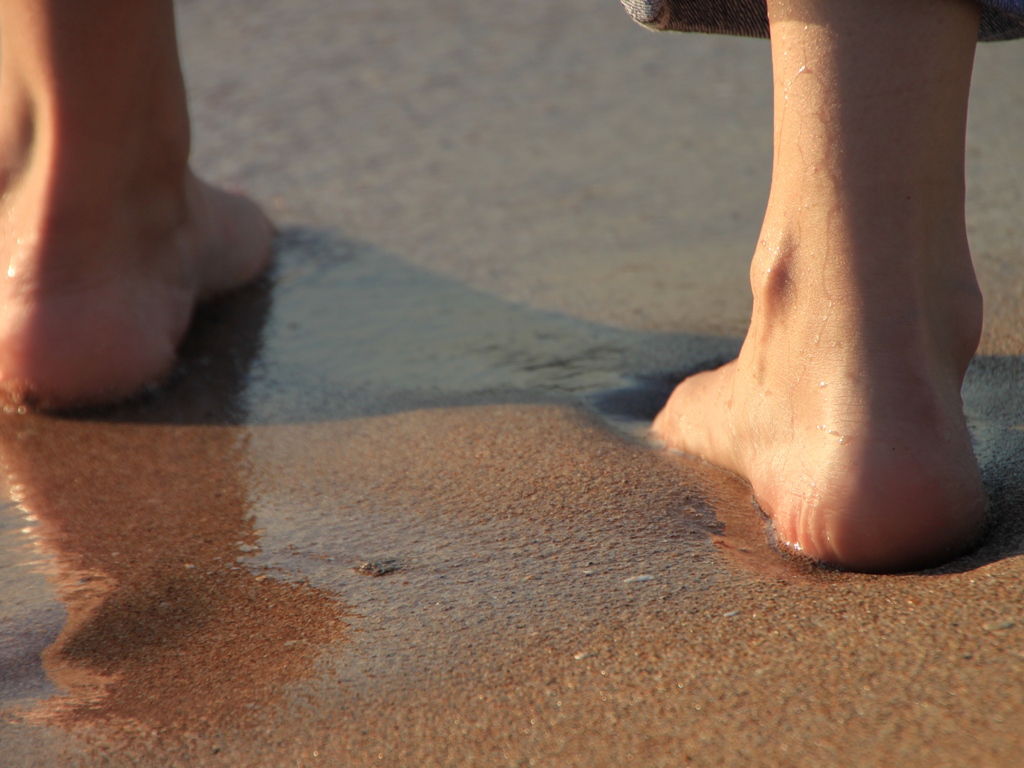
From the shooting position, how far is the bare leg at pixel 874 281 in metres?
1.17

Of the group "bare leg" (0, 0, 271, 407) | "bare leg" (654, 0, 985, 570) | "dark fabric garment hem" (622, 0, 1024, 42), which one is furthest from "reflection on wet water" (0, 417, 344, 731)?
"dark fabric garment hem" (622, 0, 1024, 42)

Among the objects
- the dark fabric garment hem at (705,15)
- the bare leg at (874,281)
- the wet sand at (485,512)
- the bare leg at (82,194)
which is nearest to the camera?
the wet sand at (485,512)

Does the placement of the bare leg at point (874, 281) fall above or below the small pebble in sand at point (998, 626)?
above

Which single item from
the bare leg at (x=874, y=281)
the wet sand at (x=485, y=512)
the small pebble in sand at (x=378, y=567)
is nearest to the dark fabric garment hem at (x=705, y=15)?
the bare leg at (x=874, y=281)

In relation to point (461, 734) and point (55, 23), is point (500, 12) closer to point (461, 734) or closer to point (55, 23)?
point (55, 23)

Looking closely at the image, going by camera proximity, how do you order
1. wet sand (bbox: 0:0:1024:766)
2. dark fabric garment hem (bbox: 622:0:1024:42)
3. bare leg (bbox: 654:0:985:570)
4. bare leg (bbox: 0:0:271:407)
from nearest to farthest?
1. wet sand (bbox: 0:0:1024:766)
2. bare leg (bbox: 654:0:985:570)
3. dark fabric garment hem (bbox: 622:0:1024:42)
4. bare leg (bbox: 0:0:271:407)

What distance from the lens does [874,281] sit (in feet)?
3.96

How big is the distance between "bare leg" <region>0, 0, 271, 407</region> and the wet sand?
0.10 m

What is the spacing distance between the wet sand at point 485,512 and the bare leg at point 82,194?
10cm

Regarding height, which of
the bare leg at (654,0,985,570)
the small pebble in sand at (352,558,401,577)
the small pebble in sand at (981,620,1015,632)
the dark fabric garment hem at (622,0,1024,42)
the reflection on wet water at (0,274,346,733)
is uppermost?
the dark fabric garment hem at (622,0,1024,42)

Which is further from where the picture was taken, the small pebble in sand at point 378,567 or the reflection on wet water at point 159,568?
the small pebble in sand at point 378,567

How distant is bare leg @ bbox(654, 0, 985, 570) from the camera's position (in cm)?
117

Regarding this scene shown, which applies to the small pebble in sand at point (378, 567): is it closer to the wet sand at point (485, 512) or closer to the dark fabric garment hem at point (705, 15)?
the wet sand at point (485, 512)

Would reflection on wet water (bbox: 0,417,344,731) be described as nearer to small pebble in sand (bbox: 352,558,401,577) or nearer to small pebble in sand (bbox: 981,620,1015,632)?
small pebble in sand (bbox: 352,558,401,577)
